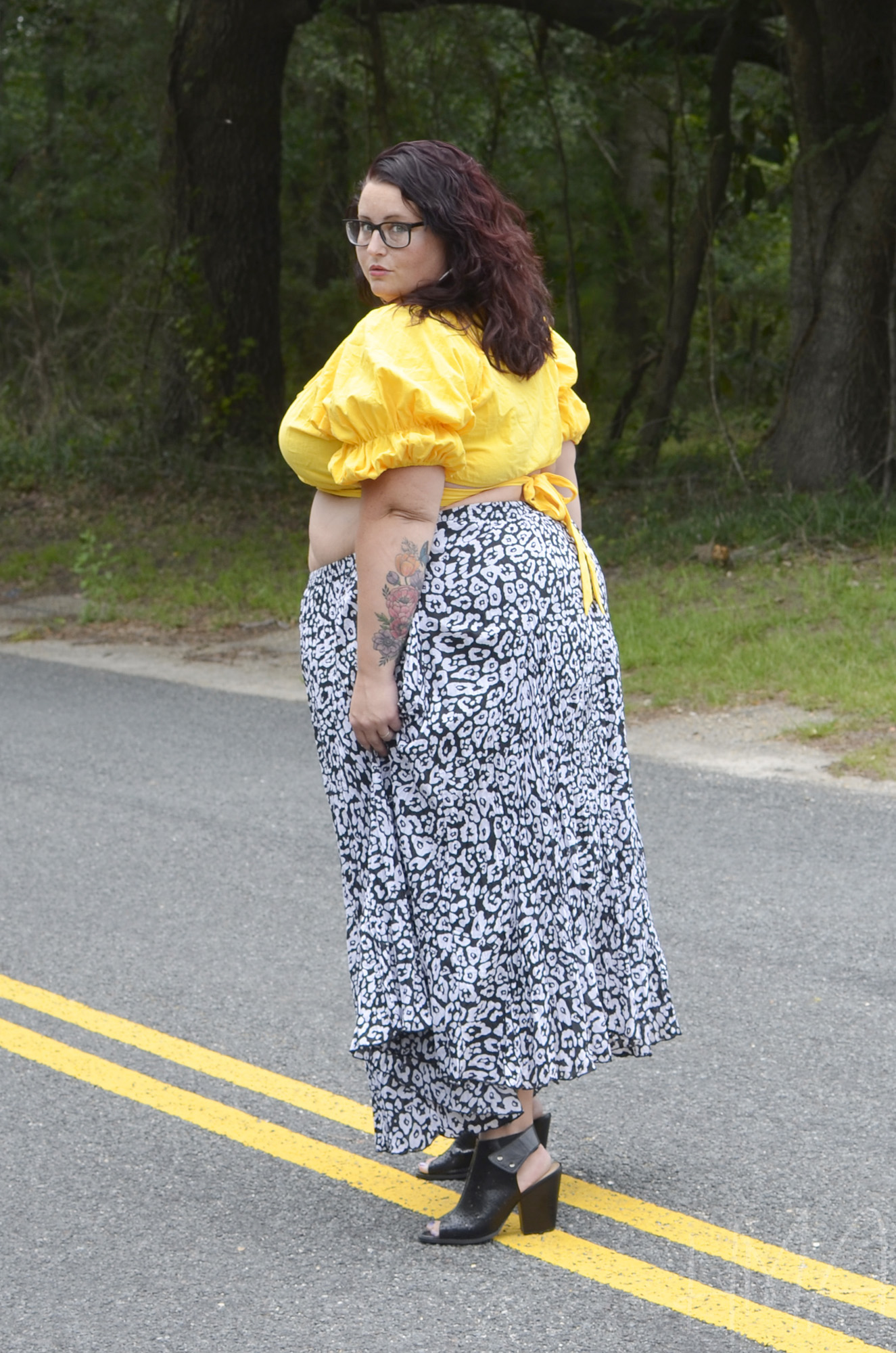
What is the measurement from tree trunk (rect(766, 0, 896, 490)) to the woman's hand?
9.48m

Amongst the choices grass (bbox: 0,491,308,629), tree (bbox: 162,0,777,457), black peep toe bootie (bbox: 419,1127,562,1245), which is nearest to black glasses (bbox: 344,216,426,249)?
black peep toe bootie (bbox: 419,1127,562,1245)

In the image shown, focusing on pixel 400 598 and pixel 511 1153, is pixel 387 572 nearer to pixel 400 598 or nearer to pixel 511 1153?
pixel 400 598

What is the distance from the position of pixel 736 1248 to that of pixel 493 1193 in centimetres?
46

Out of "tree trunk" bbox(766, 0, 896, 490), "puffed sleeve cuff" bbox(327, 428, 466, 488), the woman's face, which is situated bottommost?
"puffed sleeve cuff" bbox(327, 428, 466, 488)

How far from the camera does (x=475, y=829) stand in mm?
2945

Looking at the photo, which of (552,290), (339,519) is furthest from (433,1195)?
(552,290)

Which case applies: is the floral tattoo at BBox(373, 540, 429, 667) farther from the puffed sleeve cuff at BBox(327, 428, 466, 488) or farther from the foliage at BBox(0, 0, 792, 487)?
the foliage at BBox(0, 0, 792, 487)

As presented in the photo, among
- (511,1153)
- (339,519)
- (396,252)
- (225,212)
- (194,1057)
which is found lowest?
(194,1057)

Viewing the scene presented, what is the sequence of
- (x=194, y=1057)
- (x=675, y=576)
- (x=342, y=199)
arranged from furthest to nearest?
1. (x=342, y=199)
2. (x=675, y=576)
3. (x=194, y=1057)

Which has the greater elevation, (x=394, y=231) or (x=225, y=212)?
(x=225, y=212)

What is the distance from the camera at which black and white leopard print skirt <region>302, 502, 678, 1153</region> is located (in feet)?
9.56

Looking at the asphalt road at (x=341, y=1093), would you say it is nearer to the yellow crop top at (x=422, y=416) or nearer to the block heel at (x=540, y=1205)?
the block heel at (x=540, y=1205)

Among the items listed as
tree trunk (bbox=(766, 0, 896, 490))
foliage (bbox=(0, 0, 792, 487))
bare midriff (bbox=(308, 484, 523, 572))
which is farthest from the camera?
foliage (bbox=(0, 0, 792, 487))

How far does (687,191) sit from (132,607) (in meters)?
8.48
